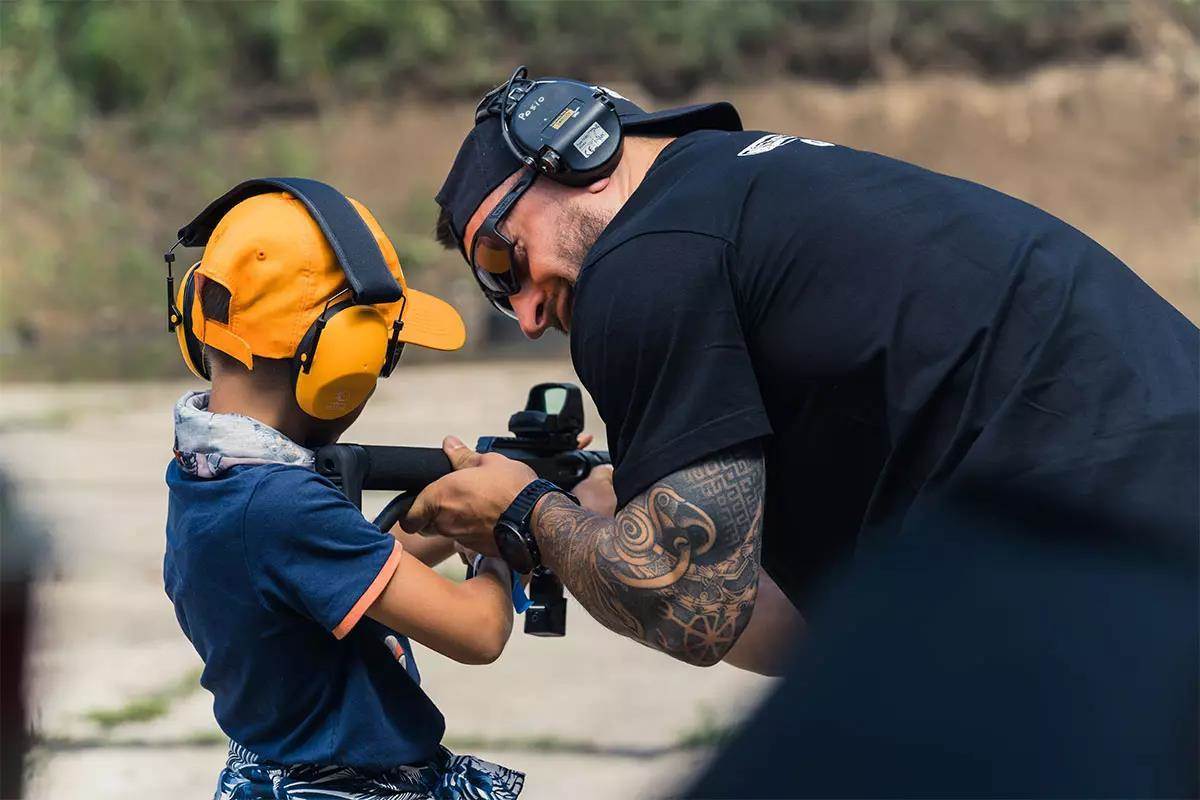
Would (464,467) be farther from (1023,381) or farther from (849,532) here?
(1023,381)

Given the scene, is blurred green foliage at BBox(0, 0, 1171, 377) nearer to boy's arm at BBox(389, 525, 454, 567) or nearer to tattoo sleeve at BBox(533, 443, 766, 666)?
boy's arm at BBox(389, 525, 454, 567)

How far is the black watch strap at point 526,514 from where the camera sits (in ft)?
8.25

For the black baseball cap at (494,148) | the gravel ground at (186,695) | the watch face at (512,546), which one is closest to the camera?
the watch face at (512,546)

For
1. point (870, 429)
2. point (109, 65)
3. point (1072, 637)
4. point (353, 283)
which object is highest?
point (1072, 637)

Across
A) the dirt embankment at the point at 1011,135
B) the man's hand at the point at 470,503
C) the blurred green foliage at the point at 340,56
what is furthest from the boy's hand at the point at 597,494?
the dirt embankment at the point at 1011,135

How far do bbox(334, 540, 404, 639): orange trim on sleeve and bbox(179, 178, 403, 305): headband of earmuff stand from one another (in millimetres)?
403

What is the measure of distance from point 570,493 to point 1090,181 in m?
17.2

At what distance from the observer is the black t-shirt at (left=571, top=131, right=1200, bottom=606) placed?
2188 mm

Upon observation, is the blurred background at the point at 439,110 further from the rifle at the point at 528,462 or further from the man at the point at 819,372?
the man at the point at 819,372

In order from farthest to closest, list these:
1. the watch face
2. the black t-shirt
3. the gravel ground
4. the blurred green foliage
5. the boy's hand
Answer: the blurred green foliage < the gravel ground < the boy's hand < the watch face < the black t-shirt

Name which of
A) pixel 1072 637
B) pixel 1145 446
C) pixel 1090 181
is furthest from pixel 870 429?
pixel 1090 181

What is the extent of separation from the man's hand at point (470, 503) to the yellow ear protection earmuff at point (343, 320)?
0.21 metres

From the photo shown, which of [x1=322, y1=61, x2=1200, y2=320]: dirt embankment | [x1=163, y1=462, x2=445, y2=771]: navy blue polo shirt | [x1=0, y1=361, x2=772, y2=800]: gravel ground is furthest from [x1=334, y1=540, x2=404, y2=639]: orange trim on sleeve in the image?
[x1=322, y1=61, x2=1200, y2=320]: dirt embankment

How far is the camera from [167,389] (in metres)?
11.8
